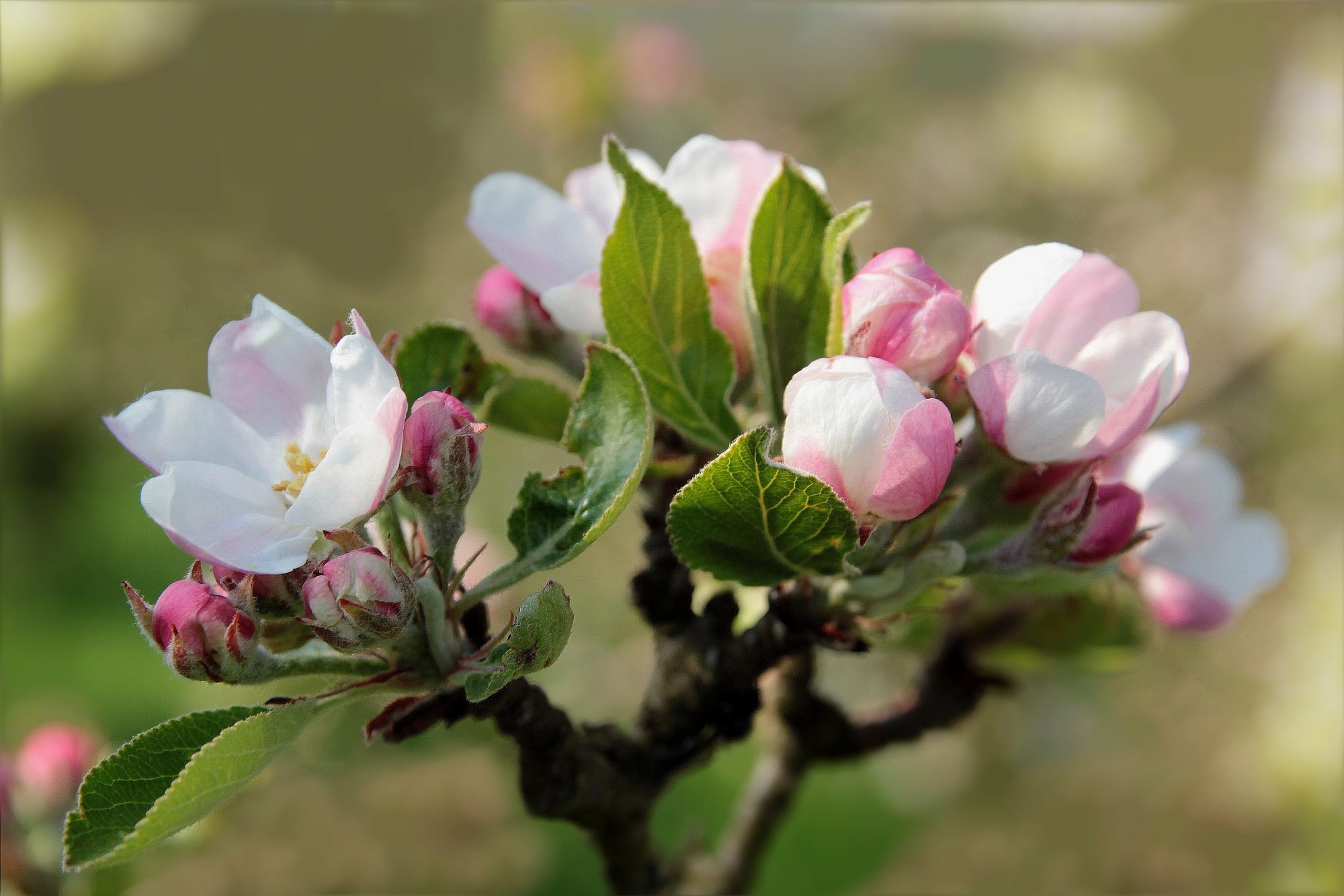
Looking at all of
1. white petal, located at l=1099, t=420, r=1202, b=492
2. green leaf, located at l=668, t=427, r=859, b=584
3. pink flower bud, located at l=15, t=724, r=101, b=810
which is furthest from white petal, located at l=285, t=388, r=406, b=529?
pink flower bud, located at l=15, t=724, r=101, b=810

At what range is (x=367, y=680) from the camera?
18.5 inches

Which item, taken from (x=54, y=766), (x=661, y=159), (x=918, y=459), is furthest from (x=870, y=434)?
(x=661, y=159)

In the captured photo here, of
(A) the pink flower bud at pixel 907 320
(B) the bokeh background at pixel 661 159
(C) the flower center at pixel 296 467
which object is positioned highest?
(A) the pink flower bud at pixel 907 320

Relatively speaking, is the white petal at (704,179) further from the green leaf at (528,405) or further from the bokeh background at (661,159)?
the bokeh background at (661,159)

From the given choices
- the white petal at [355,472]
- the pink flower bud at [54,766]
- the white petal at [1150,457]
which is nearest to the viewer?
the white petal at [355,472]

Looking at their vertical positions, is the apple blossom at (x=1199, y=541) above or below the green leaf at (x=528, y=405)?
below

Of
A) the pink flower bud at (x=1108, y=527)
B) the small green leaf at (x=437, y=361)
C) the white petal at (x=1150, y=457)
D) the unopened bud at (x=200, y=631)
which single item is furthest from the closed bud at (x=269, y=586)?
the white petal at (x=1150, y=457)

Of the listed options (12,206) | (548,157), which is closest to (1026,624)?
(548,157)

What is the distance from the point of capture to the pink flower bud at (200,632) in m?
0.43

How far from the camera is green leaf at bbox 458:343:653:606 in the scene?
0.48 metres

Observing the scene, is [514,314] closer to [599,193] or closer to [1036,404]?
[599,193]

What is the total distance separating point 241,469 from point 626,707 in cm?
195

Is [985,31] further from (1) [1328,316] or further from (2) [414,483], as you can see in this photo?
(2) [414,483]

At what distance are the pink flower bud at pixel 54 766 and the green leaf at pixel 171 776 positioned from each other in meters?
0.49
